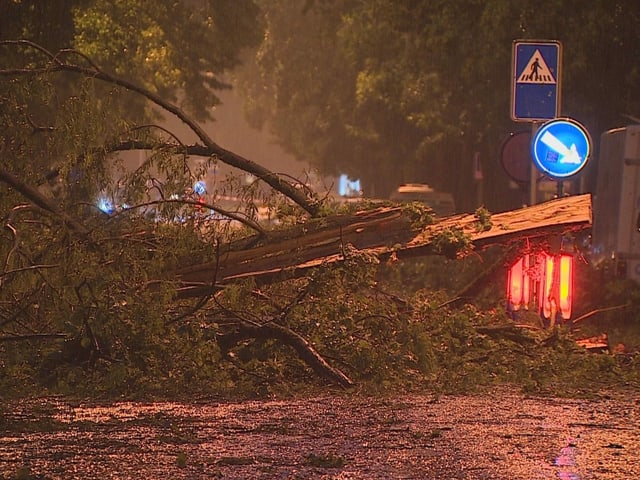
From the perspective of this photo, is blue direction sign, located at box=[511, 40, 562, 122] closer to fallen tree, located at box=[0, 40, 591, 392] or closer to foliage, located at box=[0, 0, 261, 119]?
fallen tree, located at box=[0, 40, 591, 392]

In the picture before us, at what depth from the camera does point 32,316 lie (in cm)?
1043

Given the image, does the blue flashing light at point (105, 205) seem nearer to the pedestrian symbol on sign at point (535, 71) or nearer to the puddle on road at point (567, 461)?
the puddle on road at point (567, 461)

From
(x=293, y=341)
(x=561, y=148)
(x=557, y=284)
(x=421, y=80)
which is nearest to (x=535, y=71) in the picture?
(x=561, y=148)

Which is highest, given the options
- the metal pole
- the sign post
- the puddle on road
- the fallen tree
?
the sign post

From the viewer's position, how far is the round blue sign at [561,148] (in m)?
13.8

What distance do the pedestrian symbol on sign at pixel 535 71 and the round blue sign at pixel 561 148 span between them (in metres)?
0.83

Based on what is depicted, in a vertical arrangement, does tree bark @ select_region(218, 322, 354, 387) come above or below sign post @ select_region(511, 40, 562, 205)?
below

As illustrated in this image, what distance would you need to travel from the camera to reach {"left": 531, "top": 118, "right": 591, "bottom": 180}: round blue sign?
13797 mm

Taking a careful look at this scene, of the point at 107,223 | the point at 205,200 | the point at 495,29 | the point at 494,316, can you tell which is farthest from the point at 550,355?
the point at 495,29

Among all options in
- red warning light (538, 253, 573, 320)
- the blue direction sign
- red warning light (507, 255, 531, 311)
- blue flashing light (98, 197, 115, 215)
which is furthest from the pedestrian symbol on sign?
blue flashing light (98, 197, 115, 215)

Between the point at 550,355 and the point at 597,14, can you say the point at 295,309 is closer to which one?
the point at 550,355

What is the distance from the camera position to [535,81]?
14523 mm

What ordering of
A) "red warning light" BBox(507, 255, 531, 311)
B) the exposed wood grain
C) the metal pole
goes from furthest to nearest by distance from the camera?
the metal pole → "red warning light" BBox(507, 255, 531, 311) → the exposed wood grain

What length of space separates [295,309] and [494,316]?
255 cm
